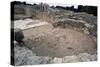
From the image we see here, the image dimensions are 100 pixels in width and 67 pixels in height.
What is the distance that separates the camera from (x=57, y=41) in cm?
237

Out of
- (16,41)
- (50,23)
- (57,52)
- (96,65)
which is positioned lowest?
(96,65)

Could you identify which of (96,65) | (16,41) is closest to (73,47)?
(96,65)

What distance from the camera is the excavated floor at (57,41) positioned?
7.50 feet

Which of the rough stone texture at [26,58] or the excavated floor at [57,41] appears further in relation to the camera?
the excavated floor at [57,41]

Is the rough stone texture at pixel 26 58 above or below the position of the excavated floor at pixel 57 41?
below

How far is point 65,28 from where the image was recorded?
2422mm

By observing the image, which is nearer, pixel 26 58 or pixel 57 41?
pixel 26 58

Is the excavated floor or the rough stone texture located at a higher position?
the excavated floor

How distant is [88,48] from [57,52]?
511mm

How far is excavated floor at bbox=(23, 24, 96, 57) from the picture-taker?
2285 millimetres

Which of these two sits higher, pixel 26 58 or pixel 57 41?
pixel 57 41

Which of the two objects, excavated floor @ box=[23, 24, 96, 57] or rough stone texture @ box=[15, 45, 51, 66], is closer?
rough stone texture @ box=[15, 45, 51, 66]
